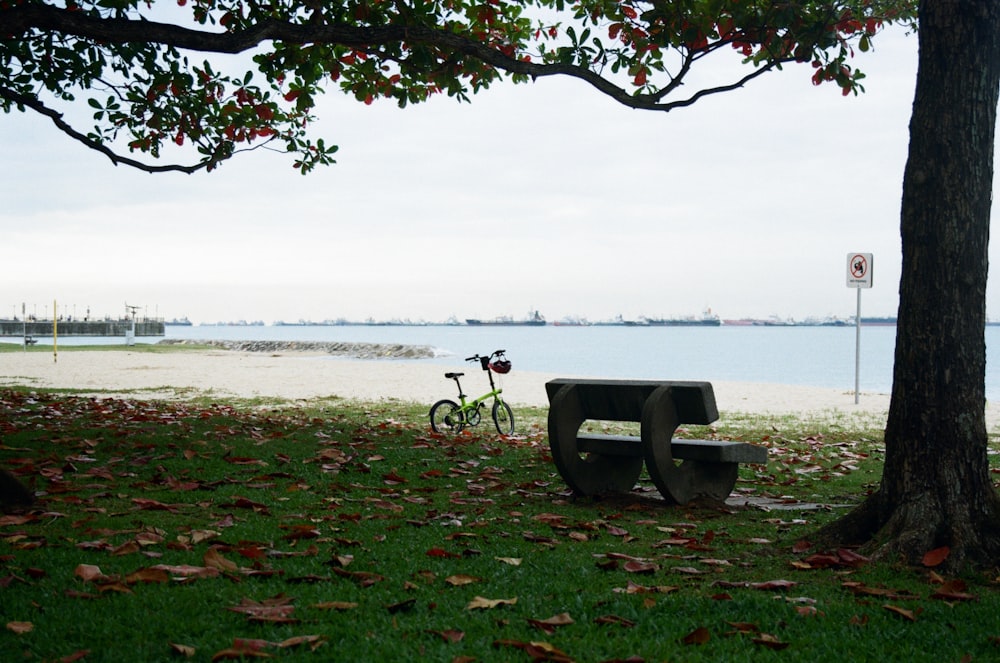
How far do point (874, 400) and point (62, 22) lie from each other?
1987 centimetres

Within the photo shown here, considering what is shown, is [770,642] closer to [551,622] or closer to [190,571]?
[551,622]

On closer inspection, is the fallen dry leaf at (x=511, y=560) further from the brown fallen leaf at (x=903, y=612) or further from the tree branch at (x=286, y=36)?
the tree branch at (x=286, y=36)

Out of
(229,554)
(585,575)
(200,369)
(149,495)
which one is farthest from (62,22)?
(200,369)

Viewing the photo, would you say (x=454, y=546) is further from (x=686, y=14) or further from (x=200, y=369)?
(x=200, y=369)

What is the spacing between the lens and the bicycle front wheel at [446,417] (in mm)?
12977

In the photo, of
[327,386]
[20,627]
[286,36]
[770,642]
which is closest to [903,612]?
[770,642]

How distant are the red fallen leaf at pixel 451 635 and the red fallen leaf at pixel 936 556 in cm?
284

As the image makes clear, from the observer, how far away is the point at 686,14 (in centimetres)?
924

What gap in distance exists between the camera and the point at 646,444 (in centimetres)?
687

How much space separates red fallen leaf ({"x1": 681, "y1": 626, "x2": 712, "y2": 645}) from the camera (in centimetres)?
373

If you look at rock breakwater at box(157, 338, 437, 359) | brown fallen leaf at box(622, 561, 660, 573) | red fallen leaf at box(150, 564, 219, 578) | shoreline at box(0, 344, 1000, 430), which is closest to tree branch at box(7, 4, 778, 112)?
red fallen leaf at box(150, 564, 219, 578)

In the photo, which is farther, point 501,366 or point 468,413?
point 468,413

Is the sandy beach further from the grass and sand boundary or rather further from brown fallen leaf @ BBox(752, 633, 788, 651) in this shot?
brown fallen leaf @ BBox(752, 633, 788, 651)

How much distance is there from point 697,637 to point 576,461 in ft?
12.3
